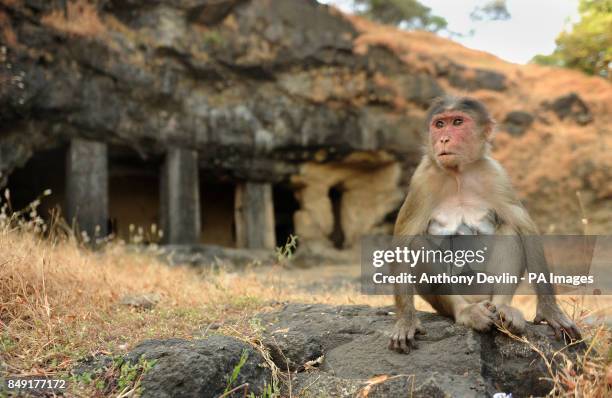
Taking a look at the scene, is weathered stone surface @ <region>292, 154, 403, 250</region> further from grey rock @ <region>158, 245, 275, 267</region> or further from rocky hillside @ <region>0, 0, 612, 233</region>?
grey rock @ <region>158, 245, 275, 267</region>

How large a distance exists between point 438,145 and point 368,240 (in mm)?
12167

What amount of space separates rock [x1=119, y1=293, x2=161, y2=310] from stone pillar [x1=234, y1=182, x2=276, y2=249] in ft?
30.4

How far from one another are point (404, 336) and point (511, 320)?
1.96 ft

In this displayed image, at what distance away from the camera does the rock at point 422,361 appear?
2.91 m

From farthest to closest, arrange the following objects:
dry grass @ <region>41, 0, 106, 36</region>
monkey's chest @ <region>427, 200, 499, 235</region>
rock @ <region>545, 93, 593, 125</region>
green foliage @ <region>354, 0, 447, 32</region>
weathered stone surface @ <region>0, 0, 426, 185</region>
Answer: green foliage @ <region>354, 0, 447, 32</region> → rock @ <region>545, 93, 593, 125</region> → dry grass @ <region>41, 0, 106, 36</region> → weathered stone surface @ <region>0, 0, 426, 185</region> → monkey's chest @ <region>427, 200, 499, 235</region>

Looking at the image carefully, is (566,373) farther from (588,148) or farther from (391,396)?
(588,148)

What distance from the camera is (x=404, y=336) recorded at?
329 centimetres

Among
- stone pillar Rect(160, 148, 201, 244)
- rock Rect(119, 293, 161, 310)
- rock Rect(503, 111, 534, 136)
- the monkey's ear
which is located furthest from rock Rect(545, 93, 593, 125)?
rock Rect(119, 293, 161, 310)

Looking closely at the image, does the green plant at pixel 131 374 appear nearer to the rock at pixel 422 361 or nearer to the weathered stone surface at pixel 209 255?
the rock at pixel 422 361

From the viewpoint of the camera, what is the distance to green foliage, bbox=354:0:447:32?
25156 mm

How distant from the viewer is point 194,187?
42.0 ft

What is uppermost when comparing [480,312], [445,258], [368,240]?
[445,258]

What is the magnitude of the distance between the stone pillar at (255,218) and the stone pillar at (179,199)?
5.88 ft

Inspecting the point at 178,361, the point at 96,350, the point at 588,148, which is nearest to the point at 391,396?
the point at 178,361
